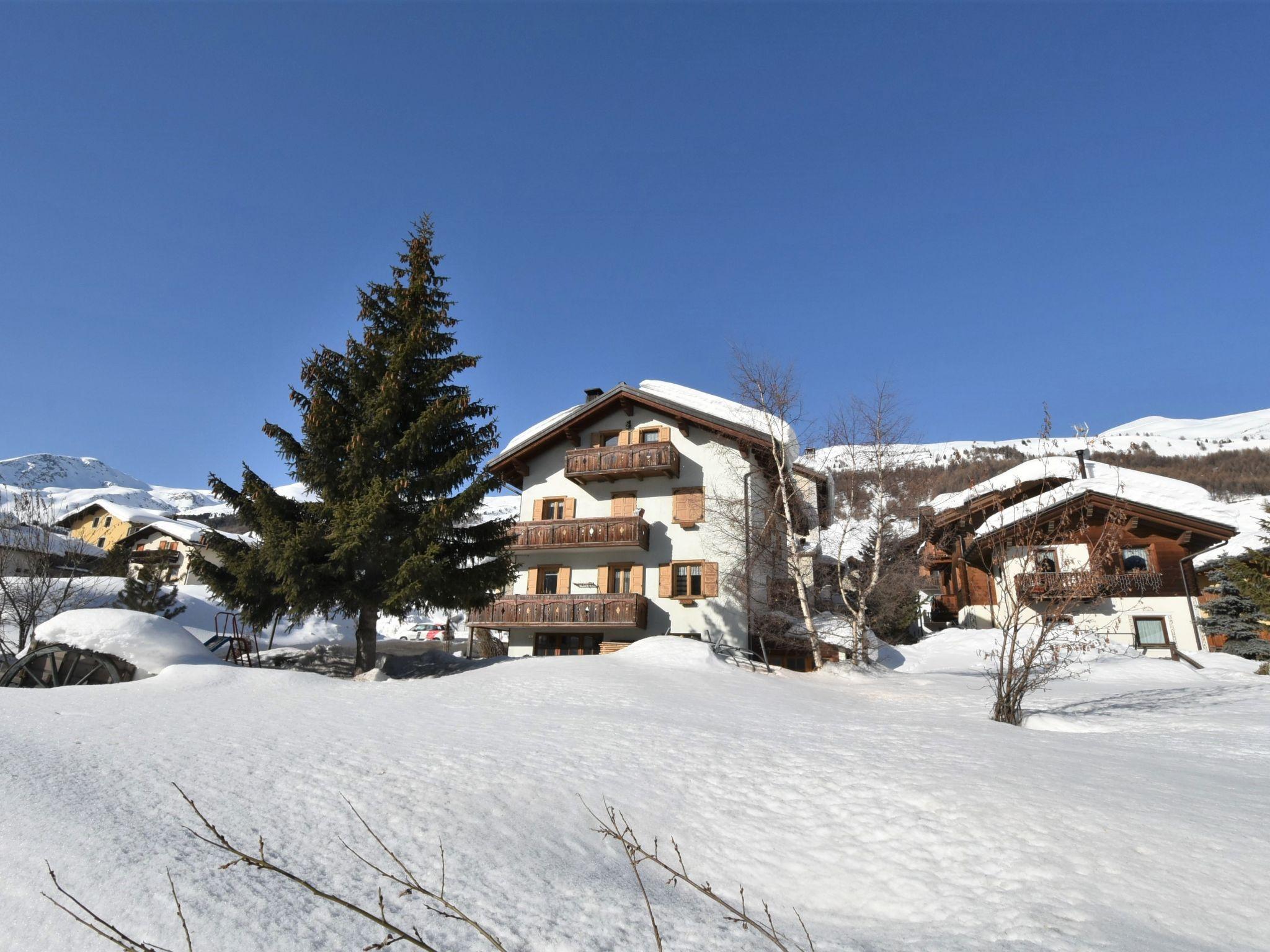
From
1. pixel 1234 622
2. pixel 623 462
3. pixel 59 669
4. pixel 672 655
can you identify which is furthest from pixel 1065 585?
pixel 1234 622

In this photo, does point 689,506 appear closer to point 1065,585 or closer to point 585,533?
point 585,533

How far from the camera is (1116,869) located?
5.04 metres

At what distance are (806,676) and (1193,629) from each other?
21.0 m

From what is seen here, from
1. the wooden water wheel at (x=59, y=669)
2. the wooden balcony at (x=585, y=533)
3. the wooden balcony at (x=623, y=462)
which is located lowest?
the wooden water wheel at (x=59, y=669)

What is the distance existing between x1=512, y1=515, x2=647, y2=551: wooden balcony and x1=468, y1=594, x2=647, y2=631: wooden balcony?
215 centimetres

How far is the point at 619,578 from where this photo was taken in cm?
2847

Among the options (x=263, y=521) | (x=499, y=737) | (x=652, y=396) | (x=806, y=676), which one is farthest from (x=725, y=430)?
(x=499, y=737)

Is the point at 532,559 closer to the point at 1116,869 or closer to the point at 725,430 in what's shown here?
the point at 725,430

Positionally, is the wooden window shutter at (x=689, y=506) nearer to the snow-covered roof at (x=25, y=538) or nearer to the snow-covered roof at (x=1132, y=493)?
the snow-covered roof at (x=1132, y=493)

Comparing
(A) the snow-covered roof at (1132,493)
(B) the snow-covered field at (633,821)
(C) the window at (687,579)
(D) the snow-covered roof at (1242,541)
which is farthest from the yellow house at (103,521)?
(D) the snow-covered roof at (1242,541)

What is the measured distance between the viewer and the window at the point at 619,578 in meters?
28.2

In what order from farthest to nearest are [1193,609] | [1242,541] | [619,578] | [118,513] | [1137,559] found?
[118,513] < [1242,541] < [1137,559] < [1193,609] < [619,578]

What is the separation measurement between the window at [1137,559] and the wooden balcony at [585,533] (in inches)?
830

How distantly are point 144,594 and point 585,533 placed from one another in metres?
18.1
